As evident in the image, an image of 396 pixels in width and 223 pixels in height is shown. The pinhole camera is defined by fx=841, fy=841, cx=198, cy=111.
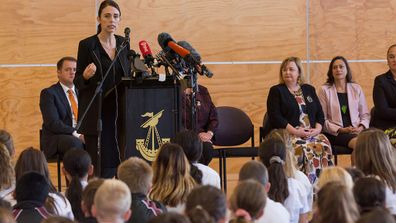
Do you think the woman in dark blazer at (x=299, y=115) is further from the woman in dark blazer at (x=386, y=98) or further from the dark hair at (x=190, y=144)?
the dark hair at (x=190, y=144)

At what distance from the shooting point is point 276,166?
16.0 feet

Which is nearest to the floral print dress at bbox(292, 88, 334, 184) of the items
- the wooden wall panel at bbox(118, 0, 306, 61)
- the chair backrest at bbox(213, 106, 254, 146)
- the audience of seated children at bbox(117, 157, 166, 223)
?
the chair backrest at bbox(213, 106, 254, 146)

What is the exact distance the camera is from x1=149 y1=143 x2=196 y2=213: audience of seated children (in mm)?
4543

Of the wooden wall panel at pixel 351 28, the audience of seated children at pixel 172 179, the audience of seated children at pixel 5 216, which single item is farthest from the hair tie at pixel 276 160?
the wooden wall panel at pixel 351 28

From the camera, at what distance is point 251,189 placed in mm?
3504

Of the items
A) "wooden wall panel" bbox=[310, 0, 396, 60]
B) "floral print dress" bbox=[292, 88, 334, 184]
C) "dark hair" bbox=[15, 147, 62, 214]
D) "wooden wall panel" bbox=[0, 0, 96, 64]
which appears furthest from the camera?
"wooden wall panel" bbox=[310, 0, 396, 60]

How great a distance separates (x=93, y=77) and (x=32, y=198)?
1.97m

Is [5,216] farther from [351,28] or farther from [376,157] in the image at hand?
[351,28]

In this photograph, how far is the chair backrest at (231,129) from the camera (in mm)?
7465

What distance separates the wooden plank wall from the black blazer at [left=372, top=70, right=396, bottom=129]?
134 centimetres

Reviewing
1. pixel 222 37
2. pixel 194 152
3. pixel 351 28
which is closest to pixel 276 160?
pixel 194 152

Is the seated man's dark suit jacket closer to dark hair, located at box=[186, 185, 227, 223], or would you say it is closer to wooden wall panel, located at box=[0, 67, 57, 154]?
wooden wall panel, located at box=[0, 67, 57, 154]

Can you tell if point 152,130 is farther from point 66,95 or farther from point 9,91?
point 9,91

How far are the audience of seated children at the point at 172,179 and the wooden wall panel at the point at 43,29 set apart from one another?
3.97 metres
